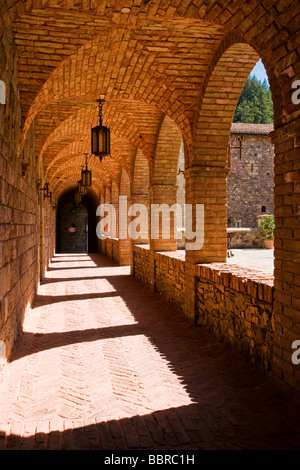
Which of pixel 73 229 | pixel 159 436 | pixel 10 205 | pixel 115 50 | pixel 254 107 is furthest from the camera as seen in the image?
pixel 254 107

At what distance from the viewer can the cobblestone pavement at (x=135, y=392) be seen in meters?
2.91

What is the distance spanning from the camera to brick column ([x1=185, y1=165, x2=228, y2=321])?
20.9 ft

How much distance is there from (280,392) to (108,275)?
9020 mm

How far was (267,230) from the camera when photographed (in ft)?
63.6

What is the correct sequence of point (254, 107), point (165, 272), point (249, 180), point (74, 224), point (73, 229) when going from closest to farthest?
point (165, 272)
point (249, 180)
point (73, 229)
point (74, 224)
point (254, 107)

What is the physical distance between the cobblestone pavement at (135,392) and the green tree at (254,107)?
36.1 m

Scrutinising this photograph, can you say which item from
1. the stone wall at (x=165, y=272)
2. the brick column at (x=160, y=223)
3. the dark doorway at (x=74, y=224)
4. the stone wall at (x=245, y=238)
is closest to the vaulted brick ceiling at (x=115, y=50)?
the brick column at (x=160, y=223)

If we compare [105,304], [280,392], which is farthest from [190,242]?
[280,392]

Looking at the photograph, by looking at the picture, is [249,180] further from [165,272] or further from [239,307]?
[239,307]

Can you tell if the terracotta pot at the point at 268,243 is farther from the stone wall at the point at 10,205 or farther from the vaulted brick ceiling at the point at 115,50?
the stone wall at the point at 10,205

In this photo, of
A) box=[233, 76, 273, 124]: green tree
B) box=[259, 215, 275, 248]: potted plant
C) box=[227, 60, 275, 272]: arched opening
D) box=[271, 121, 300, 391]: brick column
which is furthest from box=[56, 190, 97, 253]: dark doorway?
box=[271, 121, 300, 391]: brick column

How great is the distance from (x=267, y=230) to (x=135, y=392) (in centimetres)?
1684

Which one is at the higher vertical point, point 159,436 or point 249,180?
point 249,180

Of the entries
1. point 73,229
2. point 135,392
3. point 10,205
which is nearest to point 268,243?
point 73,229
